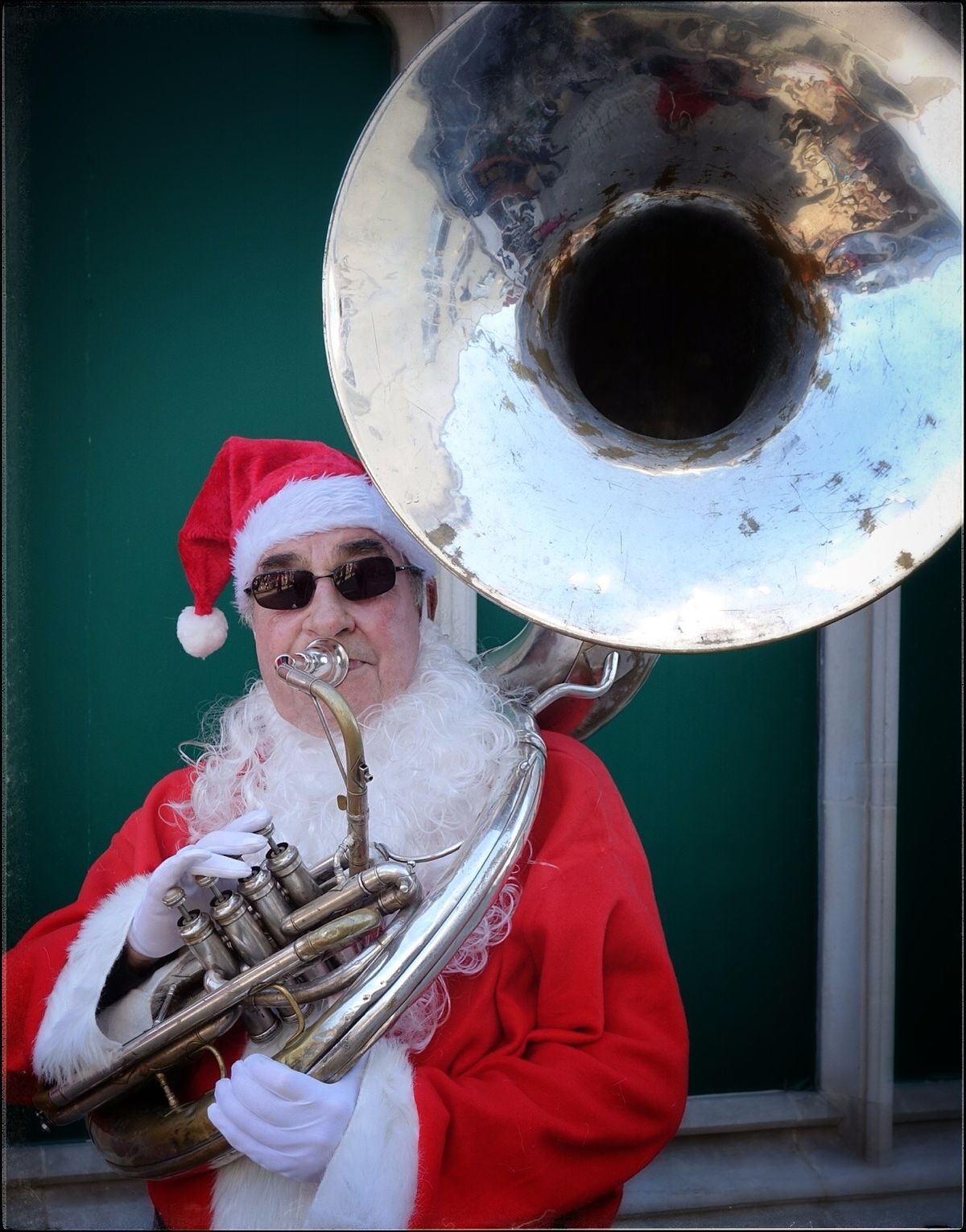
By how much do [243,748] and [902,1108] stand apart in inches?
79.8

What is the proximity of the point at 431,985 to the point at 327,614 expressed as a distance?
23.9 inches

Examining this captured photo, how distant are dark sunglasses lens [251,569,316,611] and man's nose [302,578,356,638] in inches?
0.6

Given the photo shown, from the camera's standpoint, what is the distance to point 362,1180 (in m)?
1.46

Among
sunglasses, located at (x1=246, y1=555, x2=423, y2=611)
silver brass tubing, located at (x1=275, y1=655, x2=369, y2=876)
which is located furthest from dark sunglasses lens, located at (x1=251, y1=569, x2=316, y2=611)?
silver brass tubing, located at (x1=275, y1=655, x2=369, y2=876)

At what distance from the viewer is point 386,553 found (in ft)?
6.11

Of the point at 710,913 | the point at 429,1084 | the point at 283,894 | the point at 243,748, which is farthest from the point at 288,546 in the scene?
the point at 710,913

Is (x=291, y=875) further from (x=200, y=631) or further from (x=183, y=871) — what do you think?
(x=200, y=631)

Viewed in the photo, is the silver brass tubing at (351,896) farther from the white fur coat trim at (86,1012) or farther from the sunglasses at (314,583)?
the sunglasses at (314,583)

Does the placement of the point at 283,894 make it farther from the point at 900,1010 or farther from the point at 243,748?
the point at 900,1010

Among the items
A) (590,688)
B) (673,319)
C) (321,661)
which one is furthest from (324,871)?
(673,319)

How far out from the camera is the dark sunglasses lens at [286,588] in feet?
5.87

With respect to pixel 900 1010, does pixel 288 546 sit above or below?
above

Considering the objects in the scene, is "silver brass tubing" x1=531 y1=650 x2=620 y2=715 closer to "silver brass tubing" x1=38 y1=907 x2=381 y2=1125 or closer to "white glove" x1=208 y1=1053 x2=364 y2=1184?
"silver brass tubing" x1=38 y1=907 x2=381 y2=1125

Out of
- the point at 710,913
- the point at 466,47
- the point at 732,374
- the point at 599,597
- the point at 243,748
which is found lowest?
the point at 710,913
